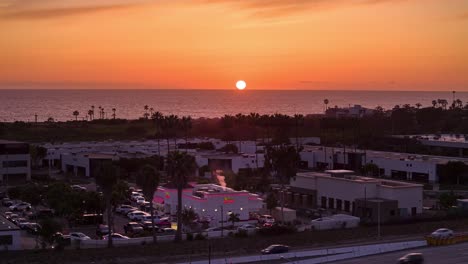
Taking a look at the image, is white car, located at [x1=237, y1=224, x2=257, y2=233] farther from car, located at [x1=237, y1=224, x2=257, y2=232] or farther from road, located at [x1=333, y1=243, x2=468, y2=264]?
road, located at [x1=333, y1=243, x2=468, y2=264]

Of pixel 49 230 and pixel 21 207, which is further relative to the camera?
pixel 21 207

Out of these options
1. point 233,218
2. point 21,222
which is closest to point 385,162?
point 233,218

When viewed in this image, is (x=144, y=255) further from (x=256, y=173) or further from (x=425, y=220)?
(x=256, y=173)

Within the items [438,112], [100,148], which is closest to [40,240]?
[100,148]

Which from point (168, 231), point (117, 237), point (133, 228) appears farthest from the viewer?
point (168, 231)

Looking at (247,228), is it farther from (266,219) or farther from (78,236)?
(78,236)

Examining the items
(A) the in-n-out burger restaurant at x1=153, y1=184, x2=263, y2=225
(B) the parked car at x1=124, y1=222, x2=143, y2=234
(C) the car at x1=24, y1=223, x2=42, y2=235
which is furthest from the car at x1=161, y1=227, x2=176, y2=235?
(C) the car at x1=24, y1=223, x2=42, y2=235

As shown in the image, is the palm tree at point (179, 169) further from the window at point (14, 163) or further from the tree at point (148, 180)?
the window at point (14, 163)
